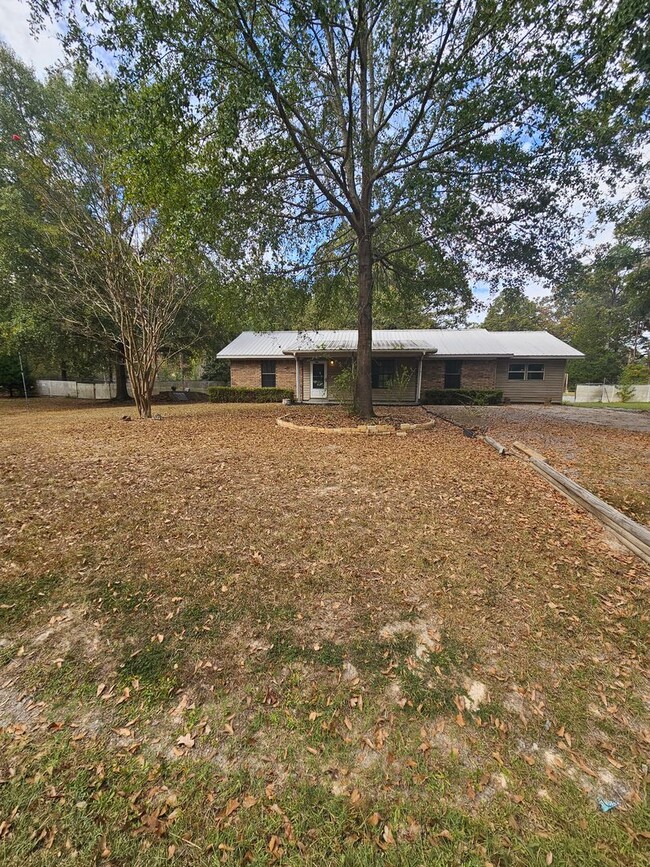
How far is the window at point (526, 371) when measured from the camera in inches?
726

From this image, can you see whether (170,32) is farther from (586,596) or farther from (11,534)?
(586,596)

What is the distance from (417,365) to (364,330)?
339 inches

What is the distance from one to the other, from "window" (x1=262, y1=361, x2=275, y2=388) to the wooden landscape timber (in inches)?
619

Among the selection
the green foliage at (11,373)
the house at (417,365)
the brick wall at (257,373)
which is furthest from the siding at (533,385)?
the green foliage at (11,373)

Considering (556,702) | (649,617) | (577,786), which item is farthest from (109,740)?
(649,617)

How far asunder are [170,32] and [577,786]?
9.59m

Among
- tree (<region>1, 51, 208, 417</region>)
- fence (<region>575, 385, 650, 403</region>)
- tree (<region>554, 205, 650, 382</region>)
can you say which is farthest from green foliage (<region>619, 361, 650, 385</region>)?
tree (<region>1, 51, 208, 417</region>)

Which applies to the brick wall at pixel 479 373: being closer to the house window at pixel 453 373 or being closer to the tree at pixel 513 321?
the house window at pixel 453 373

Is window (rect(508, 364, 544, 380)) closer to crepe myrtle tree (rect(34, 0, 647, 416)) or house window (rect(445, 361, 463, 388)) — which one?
house window (rect(445, 361, 463, 388))

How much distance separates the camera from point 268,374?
1930 cm

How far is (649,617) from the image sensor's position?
2463 mm

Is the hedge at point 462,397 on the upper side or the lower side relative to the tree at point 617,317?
lower

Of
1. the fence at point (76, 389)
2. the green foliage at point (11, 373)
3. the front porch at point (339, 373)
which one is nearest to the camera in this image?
the front porch at point (339, 373)

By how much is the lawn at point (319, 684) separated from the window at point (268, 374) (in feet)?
51.0
